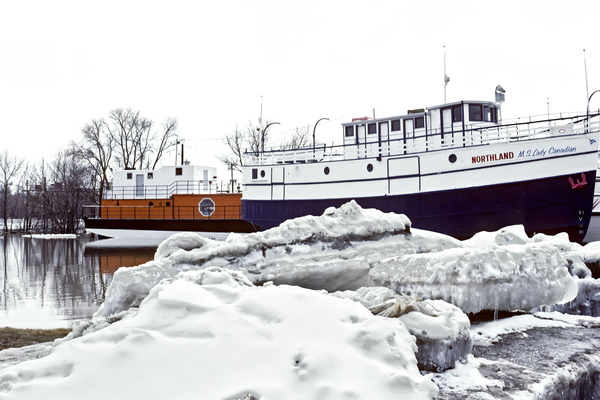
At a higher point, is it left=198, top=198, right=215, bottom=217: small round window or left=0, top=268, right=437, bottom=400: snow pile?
left=198, top=198, right=215, bottom=217: small round window

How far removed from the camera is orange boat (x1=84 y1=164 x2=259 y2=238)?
21547mm

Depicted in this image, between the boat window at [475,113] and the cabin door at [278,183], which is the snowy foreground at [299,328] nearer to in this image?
the boat window at [475,113]

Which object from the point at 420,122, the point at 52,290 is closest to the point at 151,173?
the point at 420,122

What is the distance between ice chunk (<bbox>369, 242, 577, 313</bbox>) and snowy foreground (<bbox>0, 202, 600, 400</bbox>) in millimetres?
11

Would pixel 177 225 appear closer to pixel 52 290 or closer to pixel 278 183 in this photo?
pixel 278 183

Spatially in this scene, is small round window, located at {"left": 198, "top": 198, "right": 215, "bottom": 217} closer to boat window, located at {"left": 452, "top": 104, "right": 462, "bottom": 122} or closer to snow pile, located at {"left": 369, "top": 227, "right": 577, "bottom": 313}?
boat window, located at {"left": 452, "top": 104, "right": 462, "bottom": 122}

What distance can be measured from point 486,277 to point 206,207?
2029cm

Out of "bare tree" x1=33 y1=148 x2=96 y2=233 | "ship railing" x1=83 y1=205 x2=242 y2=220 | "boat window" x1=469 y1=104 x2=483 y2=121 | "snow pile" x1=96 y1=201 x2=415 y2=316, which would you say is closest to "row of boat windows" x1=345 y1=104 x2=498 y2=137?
"boat window" x1=469 y1=104 x2=483 y2=121

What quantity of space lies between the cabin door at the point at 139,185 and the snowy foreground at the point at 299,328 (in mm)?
23084

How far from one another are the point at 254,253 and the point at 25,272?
11070 millimetres

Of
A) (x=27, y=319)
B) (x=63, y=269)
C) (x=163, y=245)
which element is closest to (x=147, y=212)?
(x=63, y=269)

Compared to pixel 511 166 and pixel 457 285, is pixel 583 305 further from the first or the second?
pixel 511 166

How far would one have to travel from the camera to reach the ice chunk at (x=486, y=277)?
3.74 meters

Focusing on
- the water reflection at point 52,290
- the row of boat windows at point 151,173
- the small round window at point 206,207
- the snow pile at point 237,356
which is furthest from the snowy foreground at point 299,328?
the row of boat windows at point 151,173
